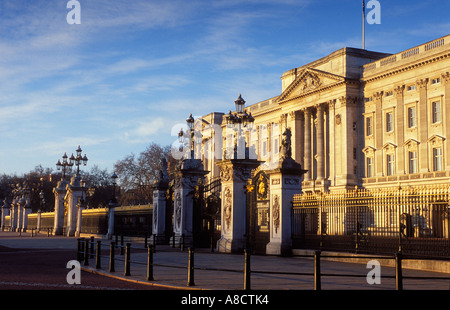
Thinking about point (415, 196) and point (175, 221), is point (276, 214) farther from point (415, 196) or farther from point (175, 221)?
point (175, 221)

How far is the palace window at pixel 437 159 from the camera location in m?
52.8

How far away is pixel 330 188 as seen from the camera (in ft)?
210

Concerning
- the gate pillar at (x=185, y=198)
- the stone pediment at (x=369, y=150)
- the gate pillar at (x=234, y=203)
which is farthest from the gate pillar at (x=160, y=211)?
the stone pediment at (x=369, y=150)

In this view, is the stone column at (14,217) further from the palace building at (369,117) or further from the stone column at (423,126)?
the stone column at (423,126)

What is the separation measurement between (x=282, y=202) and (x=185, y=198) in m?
6.97

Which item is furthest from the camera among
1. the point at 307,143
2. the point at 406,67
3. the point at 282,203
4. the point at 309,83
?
the point at 307,143

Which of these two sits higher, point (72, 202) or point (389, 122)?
point (389, 122)

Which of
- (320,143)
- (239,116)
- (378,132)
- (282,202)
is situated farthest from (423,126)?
(282,202)

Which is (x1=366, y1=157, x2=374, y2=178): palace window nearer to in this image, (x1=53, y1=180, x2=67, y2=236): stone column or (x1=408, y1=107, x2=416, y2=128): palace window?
(x1=408, y1=107, x2=416, y2=128): palace window

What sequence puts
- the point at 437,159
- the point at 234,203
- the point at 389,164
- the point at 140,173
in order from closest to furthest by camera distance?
the point at 234,203, the point at 437,159, the point at 389,164, the point at 140,173

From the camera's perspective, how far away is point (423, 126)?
54.6 meters

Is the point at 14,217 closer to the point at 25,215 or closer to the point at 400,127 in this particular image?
the point at 25,215

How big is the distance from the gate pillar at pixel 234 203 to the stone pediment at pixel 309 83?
142ft
